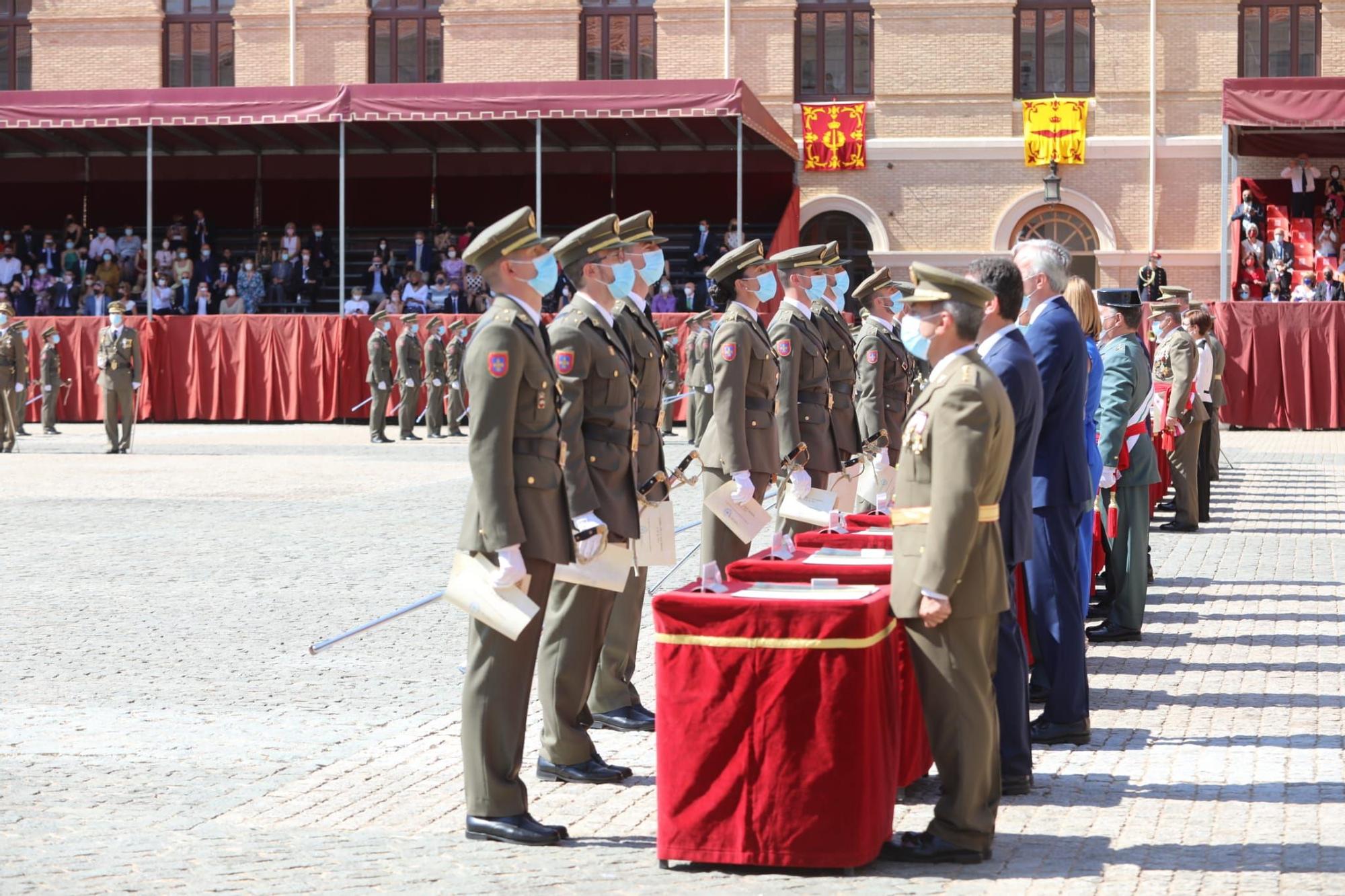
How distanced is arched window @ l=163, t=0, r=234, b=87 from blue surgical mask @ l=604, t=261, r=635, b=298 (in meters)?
34.4

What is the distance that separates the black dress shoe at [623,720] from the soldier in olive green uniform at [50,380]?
82.5 ft

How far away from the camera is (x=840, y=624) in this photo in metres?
5.18

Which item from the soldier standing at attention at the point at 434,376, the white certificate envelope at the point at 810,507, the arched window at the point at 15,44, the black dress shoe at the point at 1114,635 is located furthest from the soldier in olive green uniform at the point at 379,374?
the black dress shoe at the point at 1114,635

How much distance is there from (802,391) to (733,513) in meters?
1.32

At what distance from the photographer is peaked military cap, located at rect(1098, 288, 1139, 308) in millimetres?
9734

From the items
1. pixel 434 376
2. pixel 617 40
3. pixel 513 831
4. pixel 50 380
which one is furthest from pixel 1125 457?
pixel 617 40

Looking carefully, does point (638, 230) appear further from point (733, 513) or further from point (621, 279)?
point (733, 513)

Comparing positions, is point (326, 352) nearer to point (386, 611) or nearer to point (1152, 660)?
point (386, 611)

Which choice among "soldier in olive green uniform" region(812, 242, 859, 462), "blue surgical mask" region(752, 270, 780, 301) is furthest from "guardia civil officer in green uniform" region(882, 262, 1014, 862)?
"soldier in olive green uniform" region(812, 242, 859, 462)

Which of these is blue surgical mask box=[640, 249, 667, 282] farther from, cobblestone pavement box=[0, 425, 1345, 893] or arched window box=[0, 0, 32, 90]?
arched window box=[0, 0, 32, 90]

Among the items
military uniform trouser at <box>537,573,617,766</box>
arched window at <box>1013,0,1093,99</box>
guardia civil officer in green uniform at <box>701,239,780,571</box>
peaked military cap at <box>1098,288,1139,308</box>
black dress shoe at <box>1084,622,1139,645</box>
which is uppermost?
arched window at <box>1013,0,1093,99</box>

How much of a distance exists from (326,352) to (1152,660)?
25031 mm

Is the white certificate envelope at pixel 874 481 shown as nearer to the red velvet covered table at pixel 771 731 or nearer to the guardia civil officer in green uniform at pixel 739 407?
the guardia civil officer in green uniform at pixel 739 407

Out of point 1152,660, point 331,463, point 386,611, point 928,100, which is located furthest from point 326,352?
point 1152,660
